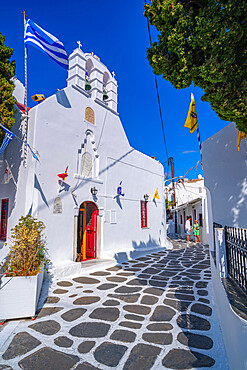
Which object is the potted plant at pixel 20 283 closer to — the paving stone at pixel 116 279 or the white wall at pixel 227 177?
the paving stone at pixel 116 279

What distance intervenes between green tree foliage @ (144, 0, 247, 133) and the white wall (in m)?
3.02

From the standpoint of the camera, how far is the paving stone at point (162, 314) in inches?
158

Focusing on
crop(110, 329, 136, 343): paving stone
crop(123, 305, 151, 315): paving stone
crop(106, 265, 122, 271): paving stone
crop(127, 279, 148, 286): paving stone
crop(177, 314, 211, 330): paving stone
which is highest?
crop(106, 265, 122, 271): paving stone

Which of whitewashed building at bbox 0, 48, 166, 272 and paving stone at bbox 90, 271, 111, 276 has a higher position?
whitewashed building at bbox 0, 48, 166, 272

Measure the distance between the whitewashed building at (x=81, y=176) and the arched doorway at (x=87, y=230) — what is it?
4cm

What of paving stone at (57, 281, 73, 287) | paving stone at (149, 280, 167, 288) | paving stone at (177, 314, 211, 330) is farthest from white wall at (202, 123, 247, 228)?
paving stone at (57, 281, 73, 287)

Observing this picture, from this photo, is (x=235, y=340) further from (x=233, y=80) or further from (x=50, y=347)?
(x=233, y=80)

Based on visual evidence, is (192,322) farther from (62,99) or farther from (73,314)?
(62,99)

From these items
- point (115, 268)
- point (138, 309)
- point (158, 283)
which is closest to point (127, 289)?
point (158, 283)

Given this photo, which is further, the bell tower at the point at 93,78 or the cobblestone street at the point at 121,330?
the bell tower at the point at 93,78

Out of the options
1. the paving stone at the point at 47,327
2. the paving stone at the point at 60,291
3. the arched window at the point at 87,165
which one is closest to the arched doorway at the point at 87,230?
the arched window at the point at 87,165

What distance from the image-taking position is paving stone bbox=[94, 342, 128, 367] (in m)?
2.84

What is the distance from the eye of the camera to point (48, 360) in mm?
2838

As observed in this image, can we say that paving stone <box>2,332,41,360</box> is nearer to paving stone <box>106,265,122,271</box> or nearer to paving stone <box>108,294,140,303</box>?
paving stone <box>108,294,140,303</box>
